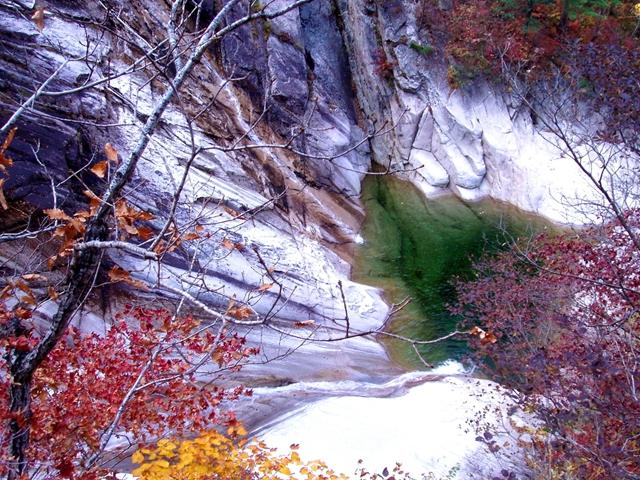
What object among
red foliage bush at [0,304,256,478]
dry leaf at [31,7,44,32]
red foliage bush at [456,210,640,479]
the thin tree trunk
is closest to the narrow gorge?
dry leaf at [31,7,44,32]

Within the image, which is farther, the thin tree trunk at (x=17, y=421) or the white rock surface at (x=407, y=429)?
the white rock surface at (x=407, y=429)

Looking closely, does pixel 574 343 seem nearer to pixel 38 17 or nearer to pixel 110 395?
pixel 110 395

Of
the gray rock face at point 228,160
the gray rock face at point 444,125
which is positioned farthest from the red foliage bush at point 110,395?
the gray rock face at point 444,125

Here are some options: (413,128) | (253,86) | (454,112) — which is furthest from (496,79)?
(253,86)

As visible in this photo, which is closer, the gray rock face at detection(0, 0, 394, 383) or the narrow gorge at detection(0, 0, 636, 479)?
the narrow gorge at detection(0, 0, 636, 479)

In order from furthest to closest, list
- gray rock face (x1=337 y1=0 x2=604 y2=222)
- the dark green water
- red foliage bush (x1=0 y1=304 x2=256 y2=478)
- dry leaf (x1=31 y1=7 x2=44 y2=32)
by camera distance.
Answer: gray rock face (x1=337 y1=0 x2=604 y2=222) → the dark green water → red foliage bush (x1=0 y1=304 x2=256 y2=478) → dry leaf (x1=31 y1=7 x2=44 y2=32)

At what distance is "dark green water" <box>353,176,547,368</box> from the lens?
10.5 meters

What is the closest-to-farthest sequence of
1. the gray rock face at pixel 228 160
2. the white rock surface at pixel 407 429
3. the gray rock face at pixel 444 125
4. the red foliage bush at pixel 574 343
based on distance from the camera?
the red foliage bush at pixel 574 343
the white rock surface at pixel 407 429
the gray rock face at pixel 228 160
the gray rock face at pixel 444 125

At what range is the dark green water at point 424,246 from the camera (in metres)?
10.5

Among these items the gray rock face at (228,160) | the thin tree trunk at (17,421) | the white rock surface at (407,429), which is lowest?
the white rock surface at (407,429)

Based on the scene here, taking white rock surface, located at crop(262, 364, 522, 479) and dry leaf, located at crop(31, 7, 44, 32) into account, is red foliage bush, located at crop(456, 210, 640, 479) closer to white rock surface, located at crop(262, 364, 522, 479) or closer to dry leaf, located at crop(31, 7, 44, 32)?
white rock surface, located at crop(262, 364, 522, 479)

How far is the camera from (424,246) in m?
13.7

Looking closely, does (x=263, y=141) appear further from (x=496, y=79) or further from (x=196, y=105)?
(x=496, y=79)

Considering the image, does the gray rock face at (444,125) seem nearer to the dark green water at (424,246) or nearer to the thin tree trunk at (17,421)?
the dark green water at (424,246)
